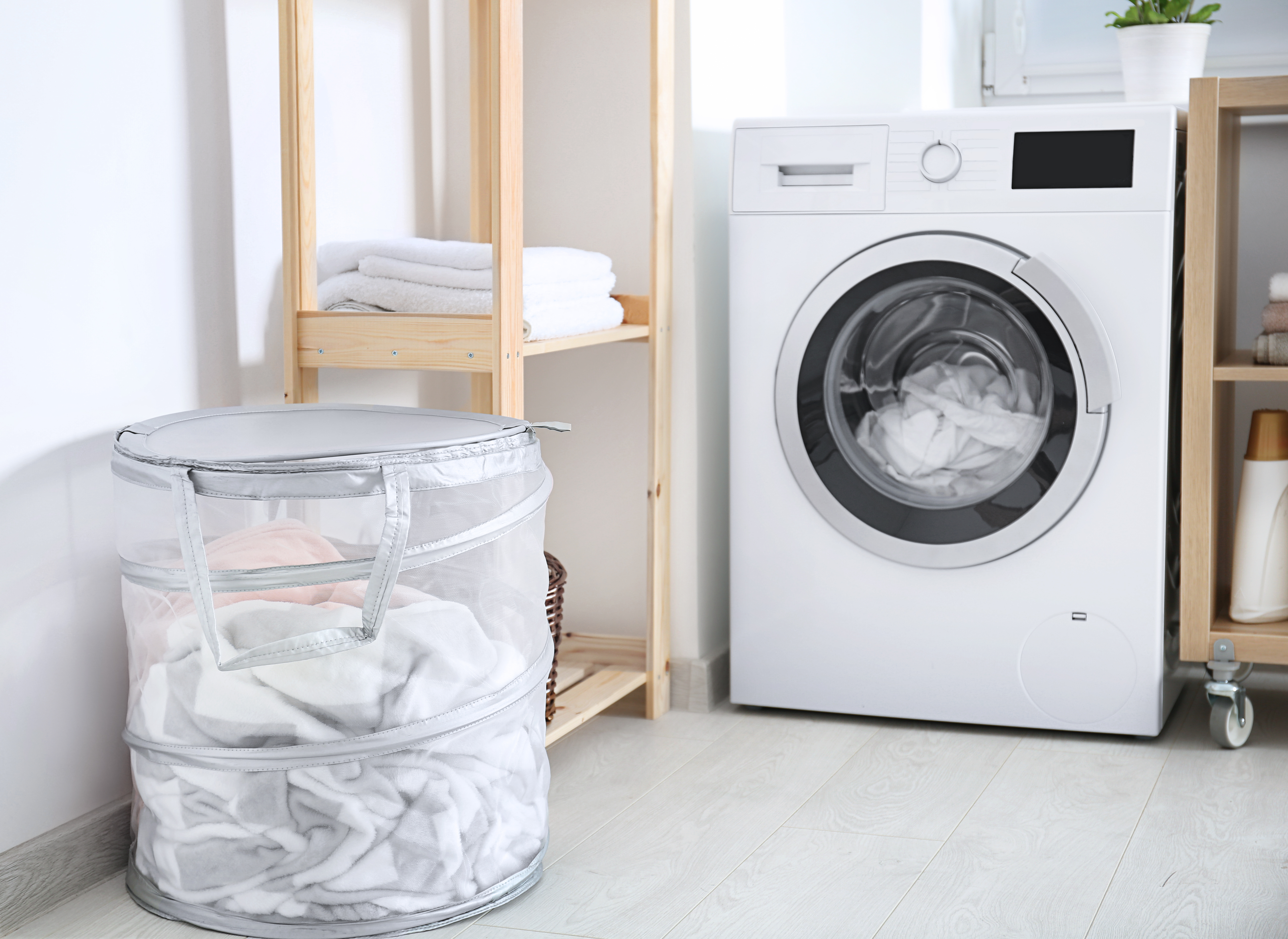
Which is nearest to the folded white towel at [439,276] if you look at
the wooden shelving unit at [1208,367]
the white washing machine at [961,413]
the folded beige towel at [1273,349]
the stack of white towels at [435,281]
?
the stack of white towels at [435,281]

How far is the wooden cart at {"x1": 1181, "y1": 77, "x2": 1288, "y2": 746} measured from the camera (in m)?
1.79

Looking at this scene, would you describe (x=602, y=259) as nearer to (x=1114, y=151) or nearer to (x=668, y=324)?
(x=668, y=324)

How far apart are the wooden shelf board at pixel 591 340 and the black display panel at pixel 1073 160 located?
0.57m

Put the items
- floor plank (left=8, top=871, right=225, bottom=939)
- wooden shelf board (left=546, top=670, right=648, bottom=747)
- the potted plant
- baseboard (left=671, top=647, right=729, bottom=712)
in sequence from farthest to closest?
the potted plant
baseboard (left=671, top=647, right=729, bottom=712)
wooden shelf board (left=546, top=670, right=648, bottom=747)
floor plank (left=8, top=871, right=225, bottom=939)

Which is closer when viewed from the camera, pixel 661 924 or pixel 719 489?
pixel 661 924

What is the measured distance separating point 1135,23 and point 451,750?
1.73m

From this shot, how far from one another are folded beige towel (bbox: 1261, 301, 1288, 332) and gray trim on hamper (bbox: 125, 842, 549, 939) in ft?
4.15

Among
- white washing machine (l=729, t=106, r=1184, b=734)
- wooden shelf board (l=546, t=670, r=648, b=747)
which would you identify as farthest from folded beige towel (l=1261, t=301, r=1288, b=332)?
wooden shelf board (l=546, t=670, r=648, b=747)

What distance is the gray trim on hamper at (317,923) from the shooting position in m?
1.27

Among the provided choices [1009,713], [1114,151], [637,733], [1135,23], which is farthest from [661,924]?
[1135,23]

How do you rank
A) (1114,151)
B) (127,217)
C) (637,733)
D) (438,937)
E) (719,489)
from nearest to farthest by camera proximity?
(438,937), (127,217), (1114,151), (637,733), (719,489)

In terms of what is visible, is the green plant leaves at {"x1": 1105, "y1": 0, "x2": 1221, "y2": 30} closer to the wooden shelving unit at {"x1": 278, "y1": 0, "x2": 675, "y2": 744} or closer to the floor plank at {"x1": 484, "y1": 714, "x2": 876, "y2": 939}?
the wooden shelving unit at {"x1": 278, "y1": 0, "x2": 675, "y2": 744}

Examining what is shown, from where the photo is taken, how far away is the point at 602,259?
188cm

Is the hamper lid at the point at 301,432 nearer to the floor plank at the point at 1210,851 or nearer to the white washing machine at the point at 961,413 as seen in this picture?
the white washing machine at the point at 961,413
